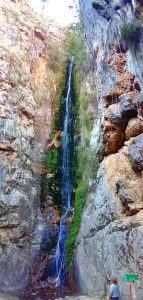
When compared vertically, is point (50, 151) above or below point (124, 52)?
below

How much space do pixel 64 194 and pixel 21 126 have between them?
4254 mm

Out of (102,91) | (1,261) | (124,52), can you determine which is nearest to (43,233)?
(1,261)

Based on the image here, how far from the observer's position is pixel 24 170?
1655cm

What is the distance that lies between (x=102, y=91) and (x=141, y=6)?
4.18 metres

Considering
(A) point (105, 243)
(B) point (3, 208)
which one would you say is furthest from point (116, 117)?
(B) point (3, 208)

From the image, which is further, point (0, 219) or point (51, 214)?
point (51, 214)

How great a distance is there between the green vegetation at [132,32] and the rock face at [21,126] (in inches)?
276

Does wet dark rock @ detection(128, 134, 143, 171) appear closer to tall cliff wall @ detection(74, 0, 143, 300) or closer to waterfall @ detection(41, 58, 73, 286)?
tall cliff wall @ detection(74, 0, 143, 300)

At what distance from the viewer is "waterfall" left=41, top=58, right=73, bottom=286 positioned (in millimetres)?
14023

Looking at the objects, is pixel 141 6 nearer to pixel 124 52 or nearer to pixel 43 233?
pixel 124 52

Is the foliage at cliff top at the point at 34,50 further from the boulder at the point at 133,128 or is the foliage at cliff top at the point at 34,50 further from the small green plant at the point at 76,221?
the boulder at the point at 133,128

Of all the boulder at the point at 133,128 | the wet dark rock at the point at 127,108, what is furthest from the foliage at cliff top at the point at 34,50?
the boulder at the point at 133,128

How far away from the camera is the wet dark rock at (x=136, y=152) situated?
11643 mm

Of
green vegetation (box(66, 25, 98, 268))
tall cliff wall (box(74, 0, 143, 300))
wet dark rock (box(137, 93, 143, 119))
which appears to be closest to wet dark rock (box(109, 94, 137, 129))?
tall cliff wall (box(74, 0, 143, 300))
